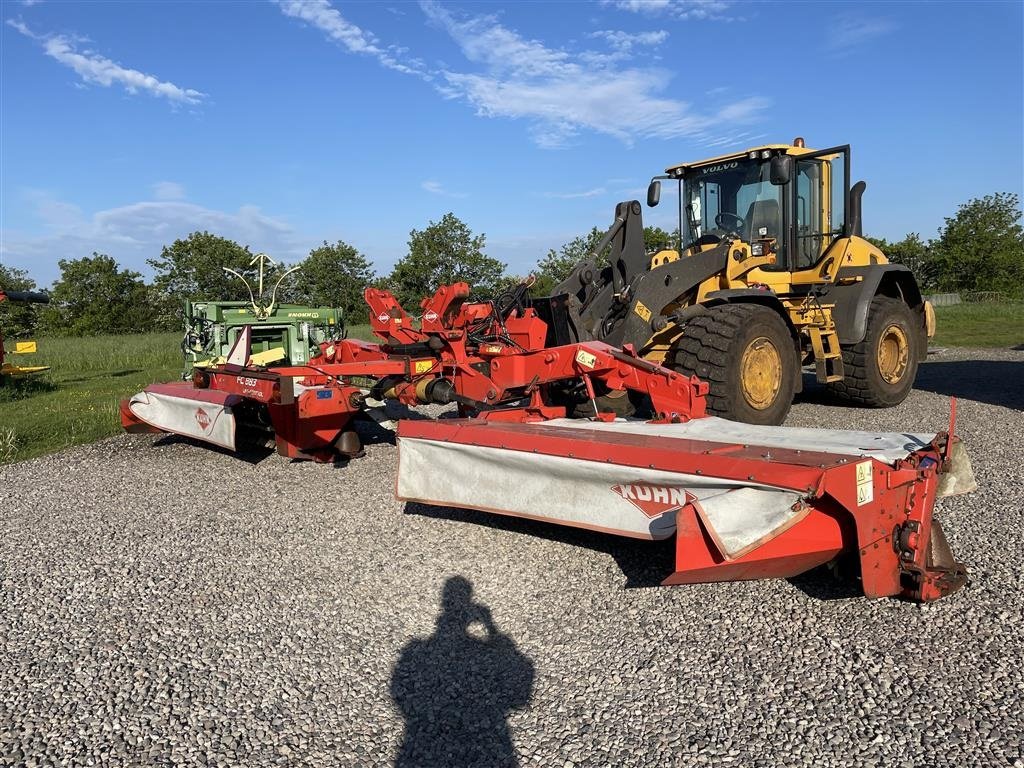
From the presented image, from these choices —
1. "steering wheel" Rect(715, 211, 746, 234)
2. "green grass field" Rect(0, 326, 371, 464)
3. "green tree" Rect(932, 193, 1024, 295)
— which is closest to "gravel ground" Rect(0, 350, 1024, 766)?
"green grass field" Rect(0, 326, 371, 464)

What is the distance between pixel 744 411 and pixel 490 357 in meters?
2.37

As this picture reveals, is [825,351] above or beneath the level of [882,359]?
above

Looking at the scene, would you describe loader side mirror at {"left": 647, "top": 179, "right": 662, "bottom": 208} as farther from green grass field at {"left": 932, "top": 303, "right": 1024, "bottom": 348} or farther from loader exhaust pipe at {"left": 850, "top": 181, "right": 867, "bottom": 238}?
green grass field at {"left": 932, "top": 303, "right": 1024, "bottom": 348}

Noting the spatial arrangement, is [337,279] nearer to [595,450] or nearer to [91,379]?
[91,379]

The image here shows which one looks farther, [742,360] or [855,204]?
[855,204]

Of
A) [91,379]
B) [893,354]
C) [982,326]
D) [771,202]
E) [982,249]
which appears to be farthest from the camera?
[982,249]

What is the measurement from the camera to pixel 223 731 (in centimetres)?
269

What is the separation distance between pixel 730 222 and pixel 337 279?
91.7 ft

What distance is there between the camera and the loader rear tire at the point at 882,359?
27.2 ft

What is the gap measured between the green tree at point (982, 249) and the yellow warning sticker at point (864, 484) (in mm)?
53101

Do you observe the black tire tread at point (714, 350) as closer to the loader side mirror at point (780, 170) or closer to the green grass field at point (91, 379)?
the loader side mirror at point (780, 170)

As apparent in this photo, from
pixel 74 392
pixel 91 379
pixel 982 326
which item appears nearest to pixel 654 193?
pixel 74 392

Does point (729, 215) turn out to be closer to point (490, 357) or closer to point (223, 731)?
point (490, 357)

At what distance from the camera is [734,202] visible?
8133 millimetres
